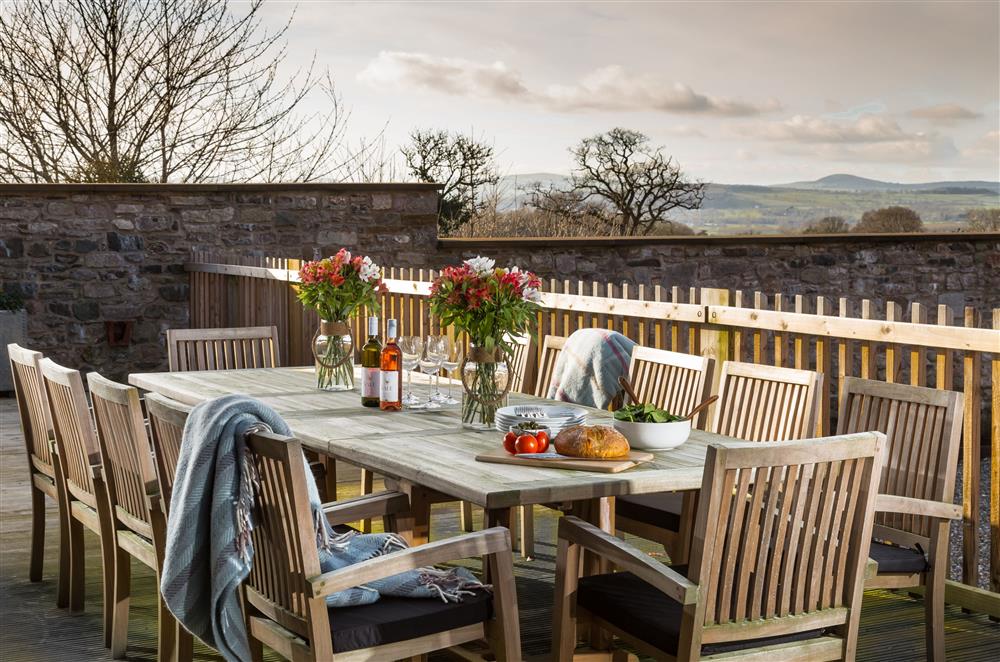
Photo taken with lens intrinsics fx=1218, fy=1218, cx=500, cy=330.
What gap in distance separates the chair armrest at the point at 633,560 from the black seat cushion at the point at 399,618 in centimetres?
25

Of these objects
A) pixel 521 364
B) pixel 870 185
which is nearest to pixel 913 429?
pixel 521 364

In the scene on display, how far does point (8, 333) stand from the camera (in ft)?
30.7

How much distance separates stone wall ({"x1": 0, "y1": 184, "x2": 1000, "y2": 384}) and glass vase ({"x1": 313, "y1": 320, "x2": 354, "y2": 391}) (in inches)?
230

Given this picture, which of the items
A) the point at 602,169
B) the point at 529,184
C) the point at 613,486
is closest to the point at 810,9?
the point at 602,169

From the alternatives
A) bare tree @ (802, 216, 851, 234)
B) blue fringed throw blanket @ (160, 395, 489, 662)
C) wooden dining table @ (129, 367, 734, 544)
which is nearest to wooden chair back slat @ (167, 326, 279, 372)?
wooden dining table @ (129, 367, 734, 544)

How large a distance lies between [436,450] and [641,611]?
2.67 feet

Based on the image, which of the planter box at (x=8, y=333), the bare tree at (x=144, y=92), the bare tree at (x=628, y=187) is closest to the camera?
the planter box at (x=8, y=333)

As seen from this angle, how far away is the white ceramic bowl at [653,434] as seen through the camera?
10.6ft

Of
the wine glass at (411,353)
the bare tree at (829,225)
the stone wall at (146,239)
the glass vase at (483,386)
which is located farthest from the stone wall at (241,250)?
the bare tree at (829,225)

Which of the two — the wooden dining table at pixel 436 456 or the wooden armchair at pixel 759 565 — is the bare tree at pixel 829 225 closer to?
the wooden dining table at pixel 436 456

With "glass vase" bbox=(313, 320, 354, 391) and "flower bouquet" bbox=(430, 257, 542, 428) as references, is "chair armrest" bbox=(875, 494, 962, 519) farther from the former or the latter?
"glass vase" bbox=(313, 320, 354, 391)

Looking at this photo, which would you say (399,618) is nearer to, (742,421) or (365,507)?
(365,507)

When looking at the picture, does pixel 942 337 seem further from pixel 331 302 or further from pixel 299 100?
pixel 299 100

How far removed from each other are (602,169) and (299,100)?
6.55m
